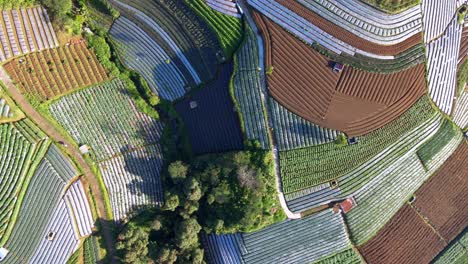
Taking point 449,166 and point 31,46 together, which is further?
point 449,166

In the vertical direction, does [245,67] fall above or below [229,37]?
below

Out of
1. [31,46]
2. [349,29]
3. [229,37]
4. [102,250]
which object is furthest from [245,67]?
[102,250]

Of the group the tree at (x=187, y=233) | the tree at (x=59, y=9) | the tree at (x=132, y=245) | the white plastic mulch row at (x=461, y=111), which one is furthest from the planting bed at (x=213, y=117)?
the white plastic mulch row at (x=461, y=111)

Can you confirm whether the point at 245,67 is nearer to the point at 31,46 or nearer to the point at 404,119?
the point at 404,119

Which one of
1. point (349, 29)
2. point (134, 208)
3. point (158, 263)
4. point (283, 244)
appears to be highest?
point (349, 29)

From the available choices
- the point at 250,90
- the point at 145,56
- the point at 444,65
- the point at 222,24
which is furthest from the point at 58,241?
the point at 444,65

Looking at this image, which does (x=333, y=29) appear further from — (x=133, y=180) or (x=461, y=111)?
(x=133, y=180)

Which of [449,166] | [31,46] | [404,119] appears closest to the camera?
[31,46]

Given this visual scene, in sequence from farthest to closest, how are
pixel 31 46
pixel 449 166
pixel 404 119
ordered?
pixel 449 166
pixel 404 119
pixel 31 46
